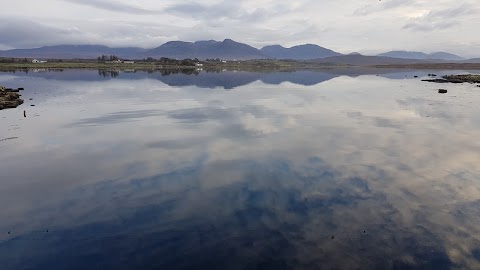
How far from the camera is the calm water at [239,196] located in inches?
482

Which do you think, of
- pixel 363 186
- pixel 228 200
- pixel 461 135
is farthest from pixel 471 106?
pixel 228 200

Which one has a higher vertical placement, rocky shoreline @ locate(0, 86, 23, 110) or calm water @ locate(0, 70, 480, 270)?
rocky shoreline @ locate(0, 86, 23, 110)

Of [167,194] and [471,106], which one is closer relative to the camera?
[167,194]

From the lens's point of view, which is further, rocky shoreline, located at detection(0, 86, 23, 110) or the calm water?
rocky shoreline, located at detection(0, 86, 23, 110)

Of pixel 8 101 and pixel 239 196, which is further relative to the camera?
pixel 8 101

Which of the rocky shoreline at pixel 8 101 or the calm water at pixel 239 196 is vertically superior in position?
the rocky shoreline at pixel 8 101

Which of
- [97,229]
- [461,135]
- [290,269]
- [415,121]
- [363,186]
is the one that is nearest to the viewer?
[290,269]

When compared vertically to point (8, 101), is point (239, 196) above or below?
below

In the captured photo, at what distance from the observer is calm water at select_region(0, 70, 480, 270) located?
12.2 metres

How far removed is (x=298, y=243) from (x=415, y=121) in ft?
97.7

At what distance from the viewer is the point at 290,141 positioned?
27297 mm

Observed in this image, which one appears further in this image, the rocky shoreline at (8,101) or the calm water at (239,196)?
the rocky shoreline at (8,101)

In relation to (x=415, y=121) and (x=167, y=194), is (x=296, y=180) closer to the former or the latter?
(x=167, y=194)

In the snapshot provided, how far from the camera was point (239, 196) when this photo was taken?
55.6 ft
